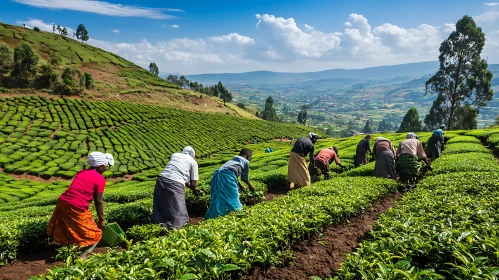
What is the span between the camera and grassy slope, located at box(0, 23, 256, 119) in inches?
2984

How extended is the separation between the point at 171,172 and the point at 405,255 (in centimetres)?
491

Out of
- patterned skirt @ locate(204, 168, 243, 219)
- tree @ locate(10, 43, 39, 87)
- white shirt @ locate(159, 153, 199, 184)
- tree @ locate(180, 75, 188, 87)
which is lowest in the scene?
patterned skirt @ locate(204, 168, 243, 219)

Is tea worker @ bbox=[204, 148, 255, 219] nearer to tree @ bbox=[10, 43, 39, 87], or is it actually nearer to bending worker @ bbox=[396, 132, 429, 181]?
bending worker @ bbox=[396, 132, 429, 181]

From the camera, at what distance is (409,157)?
10.1 meters

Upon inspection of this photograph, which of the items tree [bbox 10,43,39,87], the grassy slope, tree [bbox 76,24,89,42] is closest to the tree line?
tree [bbox 10,43,39,87]

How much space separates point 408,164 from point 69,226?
10.1m

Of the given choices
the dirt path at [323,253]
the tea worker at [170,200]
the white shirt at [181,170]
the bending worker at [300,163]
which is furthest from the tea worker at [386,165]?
the tea worker at [170,200]

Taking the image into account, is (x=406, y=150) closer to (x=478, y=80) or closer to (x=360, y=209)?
(x=360, y=209)

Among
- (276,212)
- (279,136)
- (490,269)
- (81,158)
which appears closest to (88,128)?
(81,158)

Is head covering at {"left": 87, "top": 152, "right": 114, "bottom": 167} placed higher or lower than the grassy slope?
lower

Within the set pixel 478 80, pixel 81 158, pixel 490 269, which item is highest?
pixel 478 80

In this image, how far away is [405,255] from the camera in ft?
11.9

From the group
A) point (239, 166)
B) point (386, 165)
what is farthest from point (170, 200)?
point (386, 165)

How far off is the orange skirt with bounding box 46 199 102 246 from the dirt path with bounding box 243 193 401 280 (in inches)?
137
